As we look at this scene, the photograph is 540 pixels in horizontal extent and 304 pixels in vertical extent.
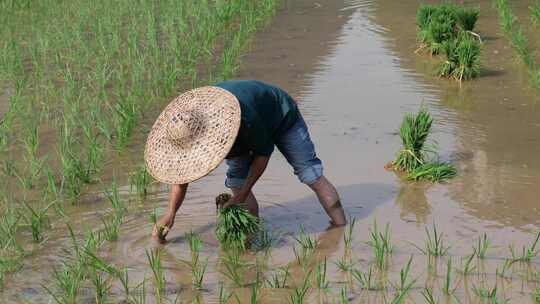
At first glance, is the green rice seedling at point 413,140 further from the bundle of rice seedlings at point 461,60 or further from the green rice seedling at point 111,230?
the bundle of rice seedlings at point 461,60

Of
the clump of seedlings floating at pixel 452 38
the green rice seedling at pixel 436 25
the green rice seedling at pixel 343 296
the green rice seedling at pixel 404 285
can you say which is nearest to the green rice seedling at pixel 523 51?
the clump of seedlings floating at pixel 452 38

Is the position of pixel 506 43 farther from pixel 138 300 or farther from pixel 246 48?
pixel 138 300

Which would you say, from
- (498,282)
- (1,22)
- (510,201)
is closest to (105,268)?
(498,282)

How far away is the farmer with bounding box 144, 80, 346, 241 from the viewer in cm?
350

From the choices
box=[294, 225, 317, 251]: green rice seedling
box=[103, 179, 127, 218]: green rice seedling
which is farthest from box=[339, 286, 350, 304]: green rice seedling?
box=[103, 179, 127, 218]: green rice seedling

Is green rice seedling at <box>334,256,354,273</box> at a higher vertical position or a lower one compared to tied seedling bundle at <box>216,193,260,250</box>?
lower

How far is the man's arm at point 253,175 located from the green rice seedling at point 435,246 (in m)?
0.84

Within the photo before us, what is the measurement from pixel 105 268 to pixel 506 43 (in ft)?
18.7

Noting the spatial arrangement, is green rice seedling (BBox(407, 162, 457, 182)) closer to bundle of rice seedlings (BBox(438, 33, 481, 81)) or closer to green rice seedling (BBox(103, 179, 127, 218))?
green rice seedling (BBox(103, 179, 127, 218))

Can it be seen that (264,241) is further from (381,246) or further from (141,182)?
(141,182)

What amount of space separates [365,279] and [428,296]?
0.28 meters

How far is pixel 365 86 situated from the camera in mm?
6945

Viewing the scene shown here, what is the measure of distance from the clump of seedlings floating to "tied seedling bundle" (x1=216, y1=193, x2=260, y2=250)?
11.5 ft

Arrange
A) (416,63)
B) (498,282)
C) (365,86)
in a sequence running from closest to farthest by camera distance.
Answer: (498,282) < (365,86) < (416,63)
